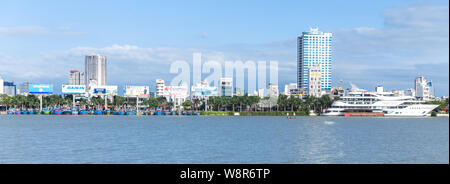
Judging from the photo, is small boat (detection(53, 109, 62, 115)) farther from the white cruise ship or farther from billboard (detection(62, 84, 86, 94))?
the white cruise ship

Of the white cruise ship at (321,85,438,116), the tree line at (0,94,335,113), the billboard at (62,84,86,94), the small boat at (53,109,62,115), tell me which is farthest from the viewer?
the billboard at (62,84,86,94)

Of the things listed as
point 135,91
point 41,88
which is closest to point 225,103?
point 135,91

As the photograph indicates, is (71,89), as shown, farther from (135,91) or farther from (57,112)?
(135,91)

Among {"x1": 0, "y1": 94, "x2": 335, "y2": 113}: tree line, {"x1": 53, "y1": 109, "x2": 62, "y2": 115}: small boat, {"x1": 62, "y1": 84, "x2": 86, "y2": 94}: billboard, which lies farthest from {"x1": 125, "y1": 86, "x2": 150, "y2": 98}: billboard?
{"x1": 53, "y1": 109, "x2": 62, "y2": 115}: small boat

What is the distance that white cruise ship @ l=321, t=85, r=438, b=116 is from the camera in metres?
151

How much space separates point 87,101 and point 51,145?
154m

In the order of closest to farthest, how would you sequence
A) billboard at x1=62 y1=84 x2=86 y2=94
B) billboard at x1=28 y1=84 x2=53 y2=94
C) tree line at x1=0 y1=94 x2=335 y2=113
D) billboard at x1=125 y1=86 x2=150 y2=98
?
1. billboard at x1=28 y1=84 x2=53 y2=94
2. tree line at x1=0 y1=94 x2=335 y2=113
3. billboard at x1=62 y1=84 x2=86 y2=94
4. billboard at x1=125 y1=86 x2=150 y2=98

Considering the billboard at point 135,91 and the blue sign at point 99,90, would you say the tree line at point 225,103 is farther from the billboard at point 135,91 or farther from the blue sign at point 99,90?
the billboard at point 135,91

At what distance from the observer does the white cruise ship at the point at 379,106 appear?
15112 centimetres

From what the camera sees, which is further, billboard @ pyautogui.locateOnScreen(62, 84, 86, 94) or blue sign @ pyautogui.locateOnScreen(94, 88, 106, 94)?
blue sign @ pyautogui.locateOnScreen(94, 88, 106, 94)

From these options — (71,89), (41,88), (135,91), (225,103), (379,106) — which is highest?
(41,88)

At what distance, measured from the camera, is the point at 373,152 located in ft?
134

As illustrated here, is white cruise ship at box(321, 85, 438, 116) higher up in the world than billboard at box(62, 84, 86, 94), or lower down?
lower down

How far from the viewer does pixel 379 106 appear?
15288 centimetres
